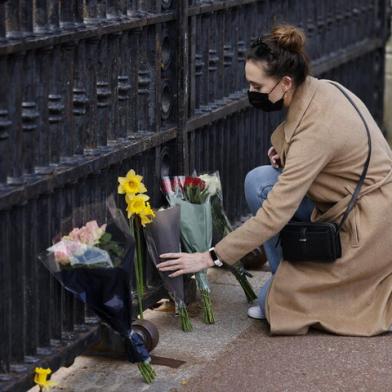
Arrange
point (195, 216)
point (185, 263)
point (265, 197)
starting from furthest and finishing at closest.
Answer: point (265, 197), point (195, 216), point (185, 263)

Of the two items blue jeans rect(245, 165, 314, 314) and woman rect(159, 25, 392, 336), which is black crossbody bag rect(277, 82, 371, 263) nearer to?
woman rect(159, 25, 392, 336)

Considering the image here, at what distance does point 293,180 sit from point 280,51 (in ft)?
1.78

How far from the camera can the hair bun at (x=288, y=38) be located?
204 inches

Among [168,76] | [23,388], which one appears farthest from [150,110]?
[23,388]

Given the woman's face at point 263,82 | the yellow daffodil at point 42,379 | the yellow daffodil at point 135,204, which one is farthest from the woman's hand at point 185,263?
the yellow daffodil at point 42,379

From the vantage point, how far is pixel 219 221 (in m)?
5.85

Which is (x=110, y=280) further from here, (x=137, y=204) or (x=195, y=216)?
(x=195, y=216)

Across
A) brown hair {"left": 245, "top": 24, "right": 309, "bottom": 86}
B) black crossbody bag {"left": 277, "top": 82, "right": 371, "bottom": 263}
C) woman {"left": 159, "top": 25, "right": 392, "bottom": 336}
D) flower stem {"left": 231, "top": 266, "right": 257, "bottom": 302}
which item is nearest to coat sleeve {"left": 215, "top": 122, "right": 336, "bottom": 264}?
woman {"left": 159, "top": 25, "right": 392, "bottom": 336}

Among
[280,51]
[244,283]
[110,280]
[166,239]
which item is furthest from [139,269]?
[280,51]

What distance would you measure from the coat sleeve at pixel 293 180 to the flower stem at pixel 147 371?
0.74 meters

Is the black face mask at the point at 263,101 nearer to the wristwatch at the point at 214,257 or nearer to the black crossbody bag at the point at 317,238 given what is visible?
the black crossbody bag at the point at 317,238

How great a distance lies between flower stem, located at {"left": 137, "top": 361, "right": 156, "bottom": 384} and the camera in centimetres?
480

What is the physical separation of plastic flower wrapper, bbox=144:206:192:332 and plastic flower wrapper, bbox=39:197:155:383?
46cm

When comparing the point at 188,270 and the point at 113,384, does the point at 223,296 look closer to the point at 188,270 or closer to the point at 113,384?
the point at 188,270
